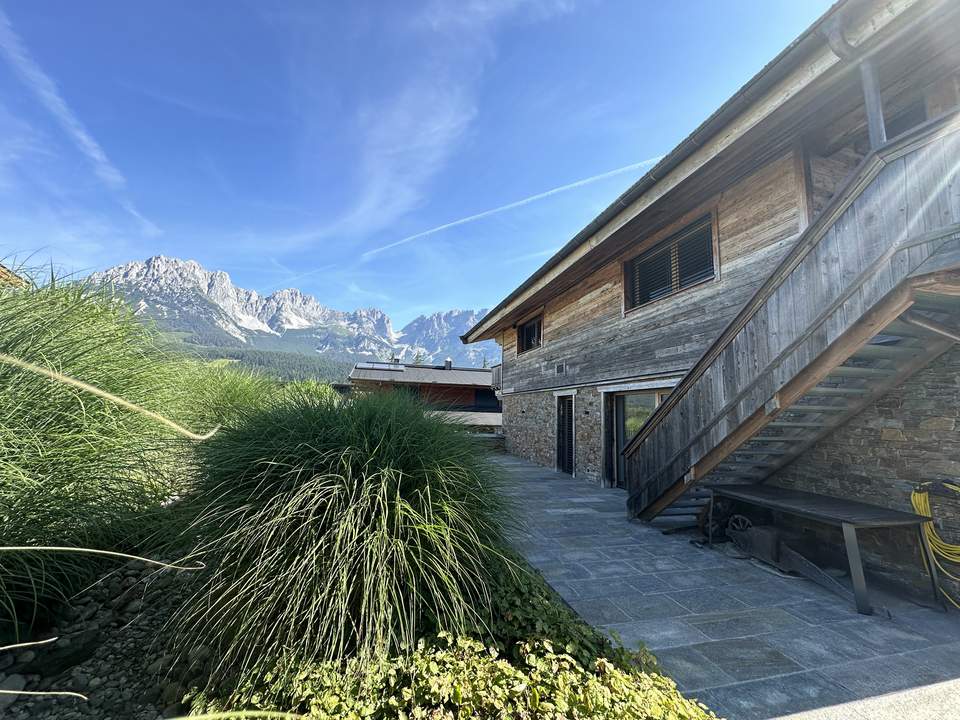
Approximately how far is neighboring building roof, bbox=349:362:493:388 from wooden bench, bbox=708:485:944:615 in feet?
55.0

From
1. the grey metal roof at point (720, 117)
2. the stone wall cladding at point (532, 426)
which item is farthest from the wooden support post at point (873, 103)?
the stone wall cladding at point (532, 426)

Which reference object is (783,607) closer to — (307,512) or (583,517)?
(583,517)

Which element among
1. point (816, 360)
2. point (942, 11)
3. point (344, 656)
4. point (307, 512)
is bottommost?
point (344, 656)

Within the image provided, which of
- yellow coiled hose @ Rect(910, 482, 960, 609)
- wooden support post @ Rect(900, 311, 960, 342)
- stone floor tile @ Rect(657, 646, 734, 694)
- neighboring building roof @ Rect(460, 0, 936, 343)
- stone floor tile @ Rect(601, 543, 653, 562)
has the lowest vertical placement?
stone floor tile @ Rect(657, 646, 734, 694)

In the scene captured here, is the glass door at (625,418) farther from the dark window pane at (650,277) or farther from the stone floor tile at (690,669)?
the stone floor tile at (690,669)

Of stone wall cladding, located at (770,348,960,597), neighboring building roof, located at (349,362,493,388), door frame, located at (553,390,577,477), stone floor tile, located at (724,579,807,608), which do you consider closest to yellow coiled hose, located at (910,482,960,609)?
stone wall cladding, located at (770,348,960,597)

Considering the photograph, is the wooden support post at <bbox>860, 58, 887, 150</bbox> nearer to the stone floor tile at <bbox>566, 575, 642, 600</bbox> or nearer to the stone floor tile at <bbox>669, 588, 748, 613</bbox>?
the stone floor tile at <bbox>669, 588, 748, 613</bbox>

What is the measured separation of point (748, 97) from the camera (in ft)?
13.8

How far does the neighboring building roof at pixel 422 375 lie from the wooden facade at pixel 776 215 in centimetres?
1320

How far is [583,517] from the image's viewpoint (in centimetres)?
636

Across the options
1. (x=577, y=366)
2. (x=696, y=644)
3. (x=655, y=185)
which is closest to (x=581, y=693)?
(x=696, y=644)

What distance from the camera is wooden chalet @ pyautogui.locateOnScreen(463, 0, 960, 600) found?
3092mm

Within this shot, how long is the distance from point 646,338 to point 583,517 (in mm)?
3171

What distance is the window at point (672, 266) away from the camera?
6.39 meters
